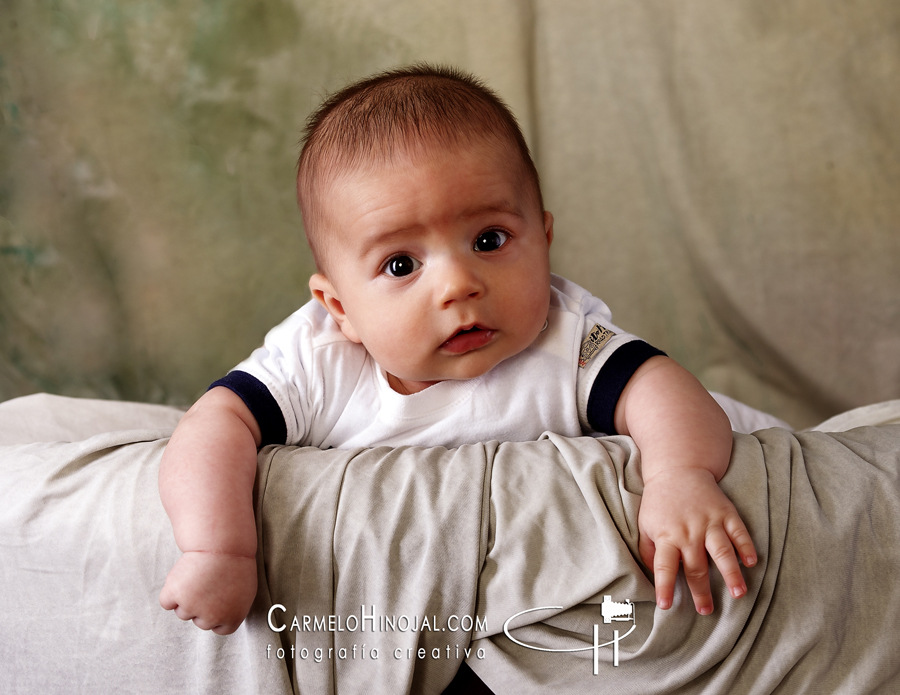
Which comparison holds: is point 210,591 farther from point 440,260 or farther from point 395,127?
point 395,127

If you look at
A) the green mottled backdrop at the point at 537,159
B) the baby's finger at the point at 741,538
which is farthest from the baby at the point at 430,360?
the green mottled backdrop at the point at 537,159

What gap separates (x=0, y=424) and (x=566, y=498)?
1041 millimetres

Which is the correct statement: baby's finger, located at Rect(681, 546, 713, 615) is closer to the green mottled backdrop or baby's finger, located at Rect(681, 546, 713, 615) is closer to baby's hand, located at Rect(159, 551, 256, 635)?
baby's hand, located at Rect(159, 551, 256, 635)

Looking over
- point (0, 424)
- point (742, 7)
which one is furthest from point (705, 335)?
point (0, 424)

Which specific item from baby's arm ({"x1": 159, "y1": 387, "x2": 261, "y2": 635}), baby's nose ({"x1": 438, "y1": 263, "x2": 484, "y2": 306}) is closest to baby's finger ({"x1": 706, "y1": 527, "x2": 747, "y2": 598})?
baby's nose ({"x1": 438, "y1": 263, "x2": 484, "y2": 306})

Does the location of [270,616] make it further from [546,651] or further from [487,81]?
[487,81]

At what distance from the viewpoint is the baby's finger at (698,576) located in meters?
0.84

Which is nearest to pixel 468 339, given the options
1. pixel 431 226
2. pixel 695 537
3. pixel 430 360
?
pixel 430 360

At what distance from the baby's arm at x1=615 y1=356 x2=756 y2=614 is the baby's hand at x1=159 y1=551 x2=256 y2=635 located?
0.46m

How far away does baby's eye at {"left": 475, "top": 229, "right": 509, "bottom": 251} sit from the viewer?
1.07 meters

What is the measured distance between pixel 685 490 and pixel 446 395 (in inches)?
16.5

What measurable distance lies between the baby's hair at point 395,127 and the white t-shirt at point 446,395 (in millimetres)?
173

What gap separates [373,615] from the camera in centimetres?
92

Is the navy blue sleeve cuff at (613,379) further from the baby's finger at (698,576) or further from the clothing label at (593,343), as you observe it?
the baby's finger at (698,576)
